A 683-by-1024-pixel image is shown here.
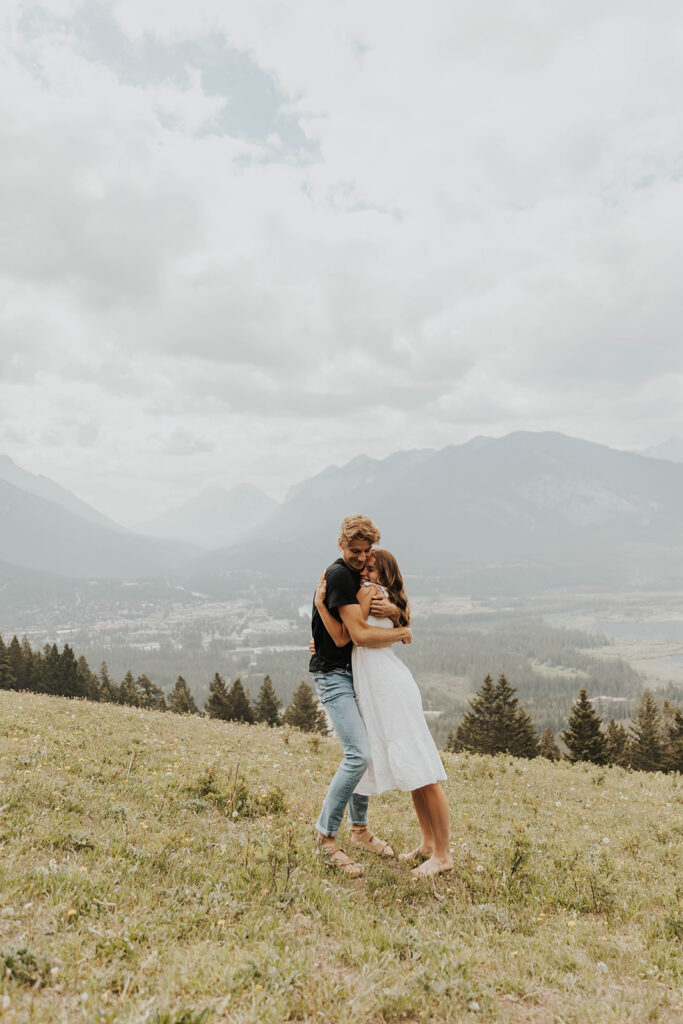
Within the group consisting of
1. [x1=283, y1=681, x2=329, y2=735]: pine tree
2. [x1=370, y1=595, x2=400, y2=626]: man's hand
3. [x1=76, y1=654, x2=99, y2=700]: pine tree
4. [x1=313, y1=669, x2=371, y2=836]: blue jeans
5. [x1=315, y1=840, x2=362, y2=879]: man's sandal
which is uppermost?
[x1=370, y1=595, x2=400, y2=626]: man's hand

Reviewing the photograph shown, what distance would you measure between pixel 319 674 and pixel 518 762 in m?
12.6

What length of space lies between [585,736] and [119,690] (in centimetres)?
4357

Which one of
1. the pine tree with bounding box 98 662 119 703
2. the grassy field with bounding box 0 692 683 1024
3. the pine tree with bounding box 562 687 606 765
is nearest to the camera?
the grassy field with bounding box 0 692 683 1024

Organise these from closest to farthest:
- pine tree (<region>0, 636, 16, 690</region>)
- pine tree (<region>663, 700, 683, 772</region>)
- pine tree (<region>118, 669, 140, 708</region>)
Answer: pine tree (<region>663, 700, 683, 772</region>), pine tree (<region>0, 636, 16, 690</region>), pine tree (<region>118, 669, 140, 708</region>)

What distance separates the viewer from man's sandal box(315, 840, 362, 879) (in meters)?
6.07

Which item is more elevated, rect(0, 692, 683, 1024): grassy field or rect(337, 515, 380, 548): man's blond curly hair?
rect(337, 515, 380, 548): man's blond curly hair

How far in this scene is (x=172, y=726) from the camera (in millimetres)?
15047

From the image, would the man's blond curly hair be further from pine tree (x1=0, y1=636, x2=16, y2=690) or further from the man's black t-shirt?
pine tree (x1=0, y1=636, x2=16, y2=690)

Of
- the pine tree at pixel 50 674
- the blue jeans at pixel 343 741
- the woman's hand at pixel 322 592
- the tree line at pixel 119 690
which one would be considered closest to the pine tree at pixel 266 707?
the tree line at pixel 119 690

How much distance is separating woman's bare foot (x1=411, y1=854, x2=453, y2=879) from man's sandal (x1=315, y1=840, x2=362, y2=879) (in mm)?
700

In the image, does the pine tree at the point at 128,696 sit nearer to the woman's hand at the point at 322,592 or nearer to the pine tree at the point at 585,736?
the pine tree at the point at 585,736

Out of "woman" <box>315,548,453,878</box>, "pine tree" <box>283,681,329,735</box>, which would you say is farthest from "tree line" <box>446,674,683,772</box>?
"woman" <box>315,548,453,878</box>

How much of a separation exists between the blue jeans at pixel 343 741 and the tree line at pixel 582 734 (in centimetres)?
3446

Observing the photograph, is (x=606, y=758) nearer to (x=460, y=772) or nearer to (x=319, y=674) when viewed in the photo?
(x=460, y=772)
